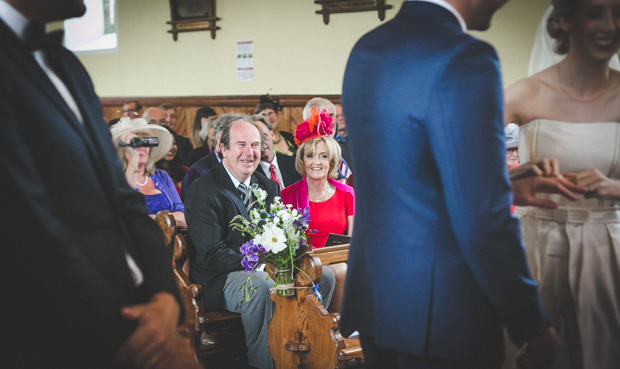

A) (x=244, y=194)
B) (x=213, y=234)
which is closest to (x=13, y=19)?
(x=213, y=234)

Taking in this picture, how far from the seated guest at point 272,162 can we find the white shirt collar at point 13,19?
330 cm

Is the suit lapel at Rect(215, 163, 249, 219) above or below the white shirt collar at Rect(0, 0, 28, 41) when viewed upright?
below

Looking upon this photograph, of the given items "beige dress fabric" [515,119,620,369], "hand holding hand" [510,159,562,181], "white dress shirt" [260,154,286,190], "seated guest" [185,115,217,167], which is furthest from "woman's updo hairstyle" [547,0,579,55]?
"seated guest" [185,115,217,167]

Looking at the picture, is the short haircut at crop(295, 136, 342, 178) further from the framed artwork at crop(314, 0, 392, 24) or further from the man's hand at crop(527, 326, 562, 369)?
the framed artwork at crop(314, 0, 392, 24)

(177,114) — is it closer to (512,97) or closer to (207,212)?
(207,212)

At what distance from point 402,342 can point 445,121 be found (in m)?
0.49

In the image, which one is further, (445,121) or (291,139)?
(291,139)

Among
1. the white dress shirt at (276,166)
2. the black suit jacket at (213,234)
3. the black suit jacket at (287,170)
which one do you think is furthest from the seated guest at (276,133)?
the black suit jacket at (213,234)

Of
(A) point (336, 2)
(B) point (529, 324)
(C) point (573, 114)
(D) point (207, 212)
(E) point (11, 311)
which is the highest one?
(A) point (336, 2)

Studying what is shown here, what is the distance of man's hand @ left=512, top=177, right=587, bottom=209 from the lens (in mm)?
1291

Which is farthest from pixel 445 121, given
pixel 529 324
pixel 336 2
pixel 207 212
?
pixel 336 2

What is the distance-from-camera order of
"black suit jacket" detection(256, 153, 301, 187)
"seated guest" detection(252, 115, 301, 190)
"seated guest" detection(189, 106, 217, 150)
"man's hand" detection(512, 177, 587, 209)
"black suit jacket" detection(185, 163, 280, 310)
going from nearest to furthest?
"man's hand" detection(512, 177, 587, 209)
"black suit jacket" detection(185, 163, 280, 310)
"seated guest" detection(252, 115, 301, 190)
"black suit jacket" detection(256, 153, 301, 187)
"seated guest" detection(189, 106, 217, 150)

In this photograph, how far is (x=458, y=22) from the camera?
109 cm

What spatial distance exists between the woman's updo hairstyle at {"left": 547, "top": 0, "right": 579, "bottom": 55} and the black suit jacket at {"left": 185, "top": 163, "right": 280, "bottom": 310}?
2047 mm
